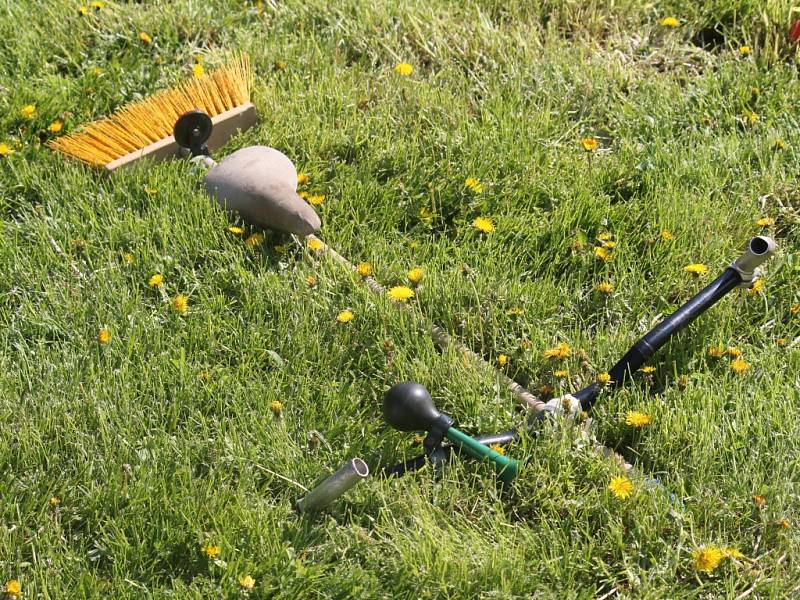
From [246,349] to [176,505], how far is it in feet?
1.80

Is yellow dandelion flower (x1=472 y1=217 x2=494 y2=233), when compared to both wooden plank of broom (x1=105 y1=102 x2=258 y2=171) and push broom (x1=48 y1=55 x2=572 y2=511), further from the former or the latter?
wooden plank of broom (x1=105 y1=102 x2=258 y2=171)

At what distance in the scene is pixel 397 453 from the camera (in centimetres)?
246

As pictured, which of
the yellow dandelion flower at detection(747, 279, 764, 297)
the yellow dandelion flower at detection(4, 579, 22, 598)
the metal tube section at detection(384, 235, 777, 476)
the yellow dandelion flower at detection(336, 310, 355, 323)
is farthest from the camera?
the yellow dandelion flower at detection(747, 279, 764, 297)

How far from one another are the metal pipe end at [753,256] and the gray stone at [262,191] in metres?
1.21

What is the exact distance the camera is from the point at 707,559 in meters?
2.16

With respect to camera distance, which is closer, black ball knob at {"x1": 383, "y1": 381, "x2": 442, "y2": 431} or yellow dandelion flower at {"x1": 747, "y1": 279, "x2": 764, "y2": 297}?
black ball knob at {"x1": 383, "y1": 381, "x2": 442, "y2": 431}

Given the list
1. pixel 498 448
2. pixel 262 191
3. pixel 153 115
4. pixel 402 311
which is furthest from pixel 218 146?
pixel 498 448

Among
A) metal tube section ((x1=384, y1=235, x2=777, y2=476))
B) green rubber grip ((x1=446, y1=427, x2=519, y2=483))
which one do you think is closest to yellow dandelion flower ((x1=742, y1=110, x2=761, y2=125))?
metal tube section ((x1=384, y1=235, x2=777, y2=476))

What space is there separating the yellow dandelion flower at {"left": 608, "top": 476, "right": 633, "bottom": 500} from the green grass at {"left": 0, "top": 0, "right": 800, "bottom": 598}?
3 cm

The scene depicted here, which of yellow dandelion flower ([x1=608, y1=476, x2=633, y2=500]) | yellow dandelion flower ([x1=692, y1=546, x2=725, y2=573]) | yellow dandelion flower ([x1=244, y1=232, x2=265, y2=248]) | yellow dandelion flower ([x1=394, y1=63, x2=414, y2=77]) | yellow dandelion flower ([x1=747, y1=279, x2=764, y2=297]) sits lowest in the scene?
yellow dandelion flower ([x1=692, y1=546, x2=725, y2=573])

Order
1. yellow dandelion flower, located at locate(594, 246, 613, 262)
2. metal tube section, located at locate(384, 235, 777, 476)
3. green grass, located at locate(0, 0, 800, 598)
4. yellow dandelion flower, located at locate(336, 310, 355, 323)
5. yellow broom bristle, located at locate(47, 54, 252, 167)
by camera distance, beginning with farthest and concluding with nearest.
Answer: yellow broom bristle, located at locate(47, 54, 252, 167)
yellow dandelion flower, located at locate(594, 246, 613, 262)
yellow dandelion flower, located at locate(336, 310, 355, 323)
metal tube section, located at locate(384, 235, 777, 476)
green grass, located at locate(0, 0, 800, 598)

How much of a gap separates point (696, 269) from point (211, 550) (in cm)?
157

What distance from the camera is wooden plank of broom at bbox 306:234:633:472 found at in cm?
242

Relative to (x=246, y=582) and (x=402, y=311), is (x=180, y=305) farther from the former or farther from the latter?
(x=246, y=582)
